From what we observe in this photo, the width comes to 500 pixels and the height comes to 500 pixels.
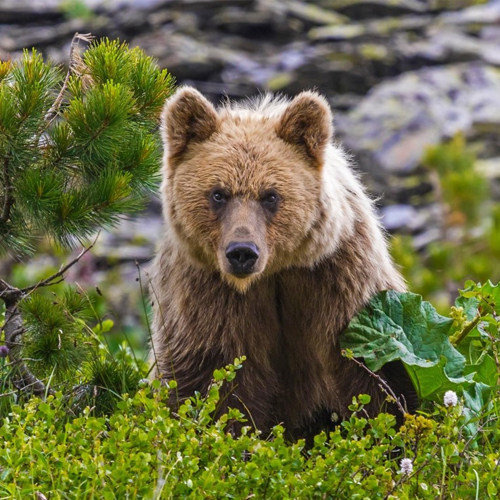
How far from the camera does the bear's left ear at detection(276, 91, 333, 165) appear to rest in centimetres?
523

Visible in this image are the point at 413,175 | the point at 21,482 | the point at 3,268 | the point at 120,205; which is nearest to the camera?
the point at 21,482

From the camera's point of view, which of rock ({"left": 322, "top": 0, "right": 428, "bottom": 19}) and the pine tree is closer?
the pine tree

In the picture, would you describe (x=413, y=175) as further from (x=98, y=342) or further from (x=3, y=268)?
(x=98, y=342)

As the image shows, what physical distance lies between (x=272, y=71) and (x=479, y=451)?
22465 millimetres

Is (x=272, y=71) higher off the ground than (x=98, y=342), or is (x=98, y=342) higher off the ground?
(x=98, y=342)

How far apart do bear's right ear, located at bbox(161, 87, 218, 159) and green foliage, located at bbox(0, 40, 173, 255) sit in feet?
0.44

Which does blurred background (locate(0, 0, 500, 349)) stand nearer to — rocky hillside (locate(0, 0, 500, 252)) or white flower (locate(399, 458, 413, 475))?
rocky hillside (locate(0, 0, 500, 252))

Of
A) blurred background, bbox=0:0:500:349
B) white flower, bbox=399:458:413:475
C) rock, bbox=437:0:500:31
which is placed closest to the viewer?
white flower, bbox=399:458:413:475

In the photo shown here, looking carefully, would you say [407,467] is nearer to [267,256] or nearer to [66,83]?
[267,256]

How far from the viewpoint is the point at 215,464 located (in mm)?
3760

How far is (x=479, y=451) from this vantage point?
4.58 metres

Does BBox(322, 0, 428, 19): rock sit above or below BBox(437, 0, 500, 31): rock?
above

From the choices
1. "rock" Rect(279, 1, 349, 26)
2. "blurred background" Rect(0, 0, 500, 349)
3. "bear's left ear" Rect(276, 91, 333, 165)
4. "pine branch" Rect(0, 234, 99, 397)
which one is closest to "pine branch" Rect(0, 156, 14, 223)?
"pine branch" Rect(0, 234, 99, 397)

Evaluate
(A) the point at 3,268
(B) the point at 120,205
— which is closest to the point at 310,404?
(B) the point at 120,205
